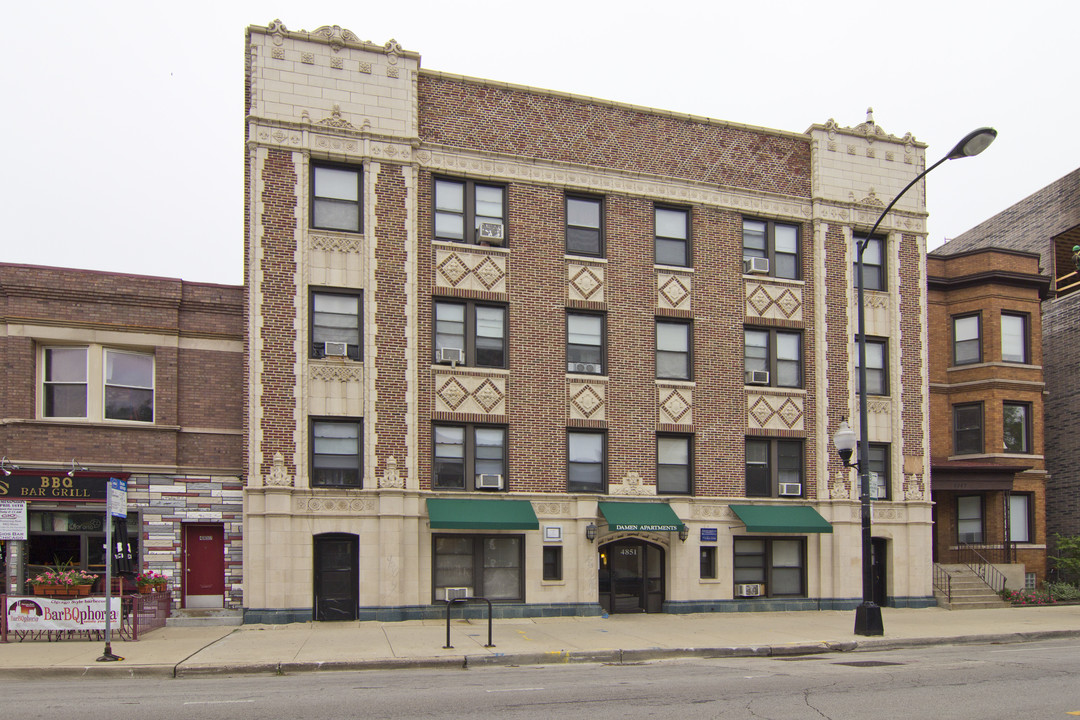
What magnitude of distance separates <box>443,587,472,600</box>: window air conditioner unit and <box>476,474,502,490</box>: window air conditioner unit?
2.36 m

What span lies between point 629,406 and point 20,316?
46.5 ft

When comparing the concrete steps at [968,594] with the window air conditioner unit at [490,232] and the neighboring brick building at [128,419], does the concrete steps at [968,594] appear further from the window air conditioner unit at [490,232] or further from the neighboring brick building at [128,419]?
the neighboring brick building at [128,419]

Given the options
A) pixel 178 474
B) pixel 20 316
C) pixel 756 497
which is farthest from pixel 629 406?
pixel 20 316

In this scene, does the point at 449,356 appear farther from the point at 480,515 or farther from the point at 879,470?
the point at 879,470

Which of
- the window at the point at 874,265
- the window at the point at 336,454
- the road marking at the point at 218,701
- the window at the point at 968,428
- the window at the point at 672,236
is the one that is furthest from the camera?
the window at the point at 968,428

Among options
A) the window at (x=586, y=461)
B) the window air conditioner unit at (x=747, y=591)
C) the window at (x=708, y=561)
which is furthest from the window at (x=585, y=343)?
the window air conditioner unit at (x=747, y=591)

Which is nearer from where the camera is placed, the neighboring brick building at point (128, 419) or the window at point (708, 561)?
the neighboring brick building at point (128, 419)

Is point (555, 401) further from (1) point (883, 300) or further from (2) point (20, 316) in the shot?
(2) point (20, 316)

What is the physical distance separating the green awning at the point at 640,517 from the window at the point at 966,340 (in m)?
12.0

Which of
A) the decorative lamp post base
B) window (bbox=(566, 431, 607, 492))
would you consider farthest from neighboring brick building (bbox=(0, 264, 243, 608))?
the decorative lamp post base

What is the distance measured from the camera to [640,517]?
23750 millimetres

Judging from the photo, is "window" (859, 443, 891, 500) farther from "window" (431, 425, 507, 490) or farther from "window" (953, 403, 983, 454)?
"window" (431, 425, 507, 490)

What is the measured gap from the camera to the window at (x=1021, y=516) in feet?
98.3

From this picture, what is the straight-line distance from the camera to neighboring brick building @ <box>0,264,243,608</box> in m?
21.1
